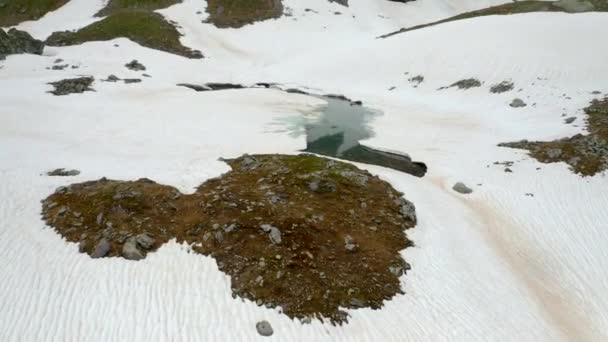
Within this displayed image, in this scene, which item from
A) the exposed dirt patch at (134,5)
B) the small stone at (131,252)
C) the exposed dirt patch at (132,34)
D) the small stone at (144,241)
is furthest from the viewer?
the exposed dirt patch at (134,5)

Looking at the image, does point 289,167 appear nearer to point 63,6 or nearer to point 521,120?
point 521,120

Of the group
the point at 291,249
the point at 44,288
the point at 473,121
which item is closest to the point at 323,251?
the point at 291,249

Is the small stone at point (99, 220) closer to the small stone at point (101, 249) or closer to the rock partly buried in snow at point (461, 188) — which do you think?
the small stone at point (101, 249)

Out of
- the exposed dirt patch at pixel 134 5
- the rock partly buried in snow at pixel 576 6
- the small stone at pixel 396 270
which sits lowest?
the small stone at pixel 396 270

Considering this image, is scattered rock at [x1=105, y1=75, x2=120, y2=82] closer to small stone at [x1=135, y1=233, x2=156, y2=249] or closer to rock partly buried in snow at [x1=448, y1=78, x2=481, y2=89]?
small stone at [x1=135, y1=233, x2=156, y2=249]

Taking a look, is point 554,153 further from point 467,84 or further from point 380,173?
point 467,84

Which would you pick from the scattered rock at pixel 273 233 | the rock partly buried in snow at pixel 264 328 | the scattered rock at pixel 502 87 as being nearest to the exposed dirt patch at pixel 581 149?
the scattered rock at pixel 502 87
